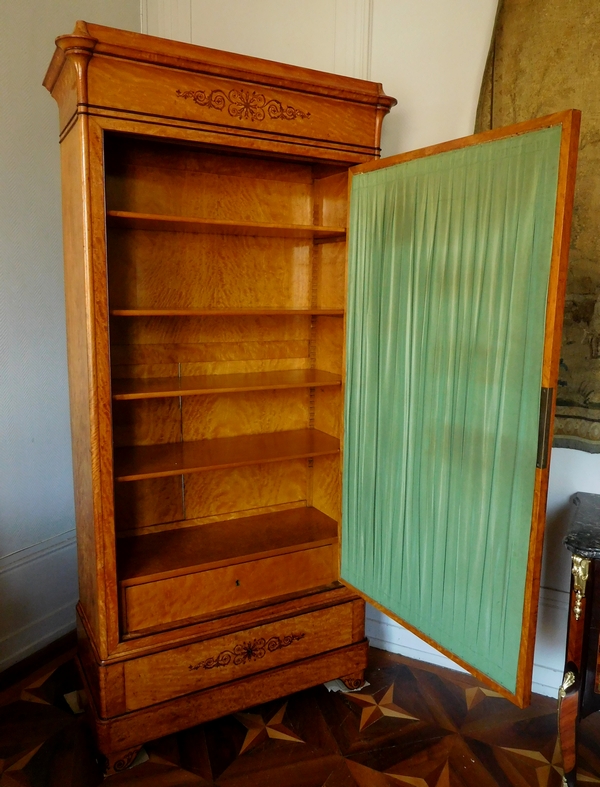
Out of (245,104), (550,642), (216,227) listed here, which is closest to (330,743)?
(550,642)

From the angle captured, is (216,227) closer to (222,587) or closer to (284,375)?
(284,375)

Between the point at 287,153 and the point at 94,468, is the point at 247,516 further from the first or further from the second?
the point at 287,153

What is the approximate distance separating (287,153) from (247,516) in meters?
1.26

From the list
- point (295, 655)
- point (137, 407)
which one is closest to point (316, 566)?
point (295, 655)

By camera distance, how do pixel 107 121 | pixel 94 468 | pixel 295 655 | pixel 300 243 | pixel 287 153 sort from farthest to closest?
pixel 300 243 → pixel 295 655 → pixel 287 153 → pixel 94 468 → pixel 107 121

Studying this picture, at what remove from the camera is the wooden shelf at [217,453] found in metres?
1.76

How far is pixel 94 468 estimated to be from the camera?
5.26 feet

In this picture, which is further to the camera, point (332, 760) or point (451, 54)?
point (451, 54)

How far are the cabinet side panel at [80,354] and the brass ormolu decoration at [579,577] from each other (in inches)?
50.0

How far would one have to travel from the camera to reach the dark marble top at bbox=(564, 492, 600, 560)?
1.47 meters

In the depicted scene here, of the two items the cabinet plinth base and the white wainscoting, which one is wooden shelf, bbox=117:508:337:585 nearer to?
the cabinet plinth base

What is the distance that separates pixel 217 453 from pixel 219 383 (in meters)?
0.23

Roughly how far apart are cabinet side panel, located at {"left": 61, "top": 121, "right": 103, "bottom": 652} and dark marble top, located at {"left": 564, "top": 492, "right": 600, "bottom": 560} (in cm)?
126

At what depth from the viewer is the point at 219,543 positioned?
77.7 inches
